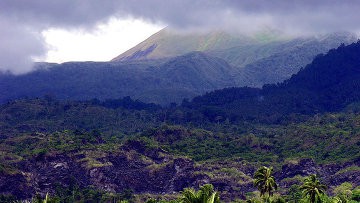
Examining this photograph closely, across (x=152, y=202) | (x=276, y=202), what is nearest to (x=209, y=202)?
(x=276, y=202)

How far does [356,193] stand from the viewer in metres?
187

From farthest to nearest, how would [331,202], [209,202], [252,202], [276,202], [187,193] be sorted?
[276,202], [252,202], [331,202], [187,193], [209,202]

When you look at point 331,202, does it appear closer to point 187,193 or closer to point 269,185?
point 269,185

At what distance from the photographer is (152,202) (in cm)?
19475

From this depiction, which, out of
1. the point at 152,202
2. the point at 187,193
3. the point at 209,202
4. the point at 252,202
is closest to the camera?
the point at 209,202

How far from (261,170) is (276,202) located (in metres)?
13.3

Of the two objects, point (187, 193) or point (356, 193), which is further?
point (356, 193)

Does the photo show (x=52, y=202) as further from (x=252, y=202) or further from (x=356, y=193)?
(x=356, y=193)

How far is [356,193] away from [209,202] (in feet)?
323

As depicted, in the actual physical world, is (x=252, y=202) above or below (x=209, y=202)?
below

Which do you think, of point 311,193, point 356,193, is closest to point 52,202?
point 311,193

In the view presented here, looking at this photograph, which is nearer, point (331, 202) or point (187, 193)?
point (187, 193)

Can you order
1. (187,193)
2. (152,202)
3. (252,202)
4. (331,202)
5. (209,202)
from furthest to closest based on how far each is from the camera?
(152,202), (252,202), (331,202), (187,193), (209,202)

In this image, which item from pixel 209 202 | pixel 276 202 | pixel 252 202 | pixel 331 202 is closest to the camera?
pixel 209 202
